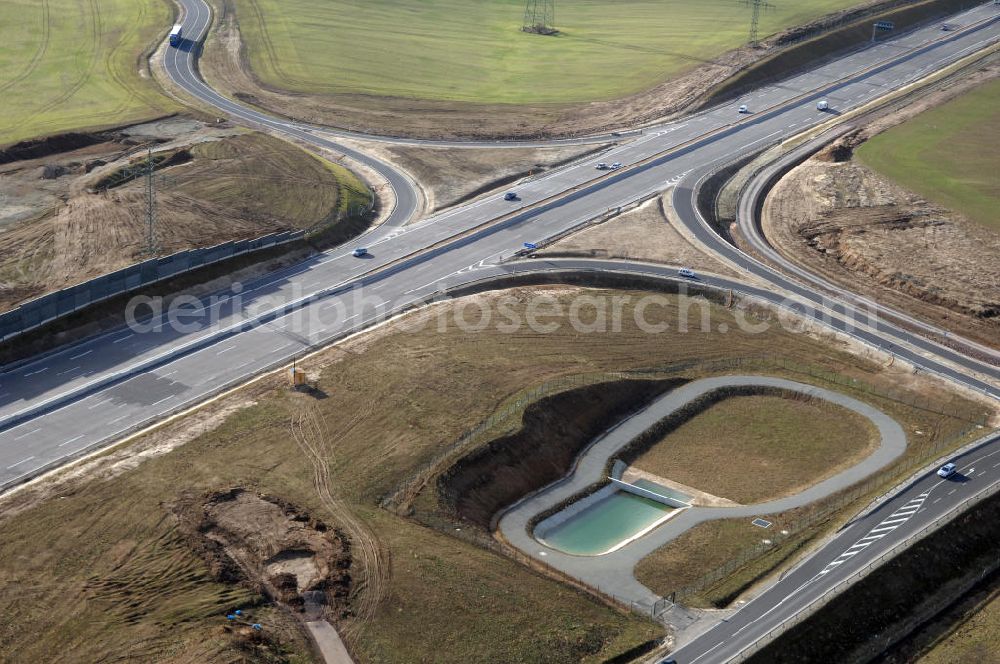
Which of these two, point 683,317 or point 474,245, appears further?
point 474,245

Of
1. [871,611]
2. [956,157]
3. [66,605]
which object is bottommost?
[871,611]

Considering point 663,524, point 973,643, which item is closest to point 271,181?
point 663,524

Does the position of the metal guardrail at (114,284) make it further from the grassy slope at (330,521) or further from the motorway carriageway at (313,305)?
the grassy slope at (330,521)

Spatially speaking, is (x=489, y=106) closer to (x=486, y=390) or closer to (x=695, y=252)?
(x=695, y=252)

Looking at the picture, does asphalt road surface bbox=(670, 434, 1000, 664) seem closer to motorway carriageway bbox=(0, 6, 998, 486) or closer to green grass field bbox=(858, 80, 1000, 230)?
motorway carriageway bbox=(0, 6, 998, 486)

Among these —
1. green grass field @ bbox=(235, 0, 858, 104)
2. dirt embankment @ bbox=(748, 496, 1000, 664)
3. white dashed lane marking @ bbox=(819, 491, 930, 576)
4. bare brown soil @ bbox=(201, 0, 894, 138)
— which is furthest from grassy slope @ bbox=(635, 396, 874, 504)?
green grass field @ bbox=(235, 0, 858, 104)

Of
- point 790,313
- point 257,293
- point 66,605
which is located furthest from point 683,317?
point 66,605
